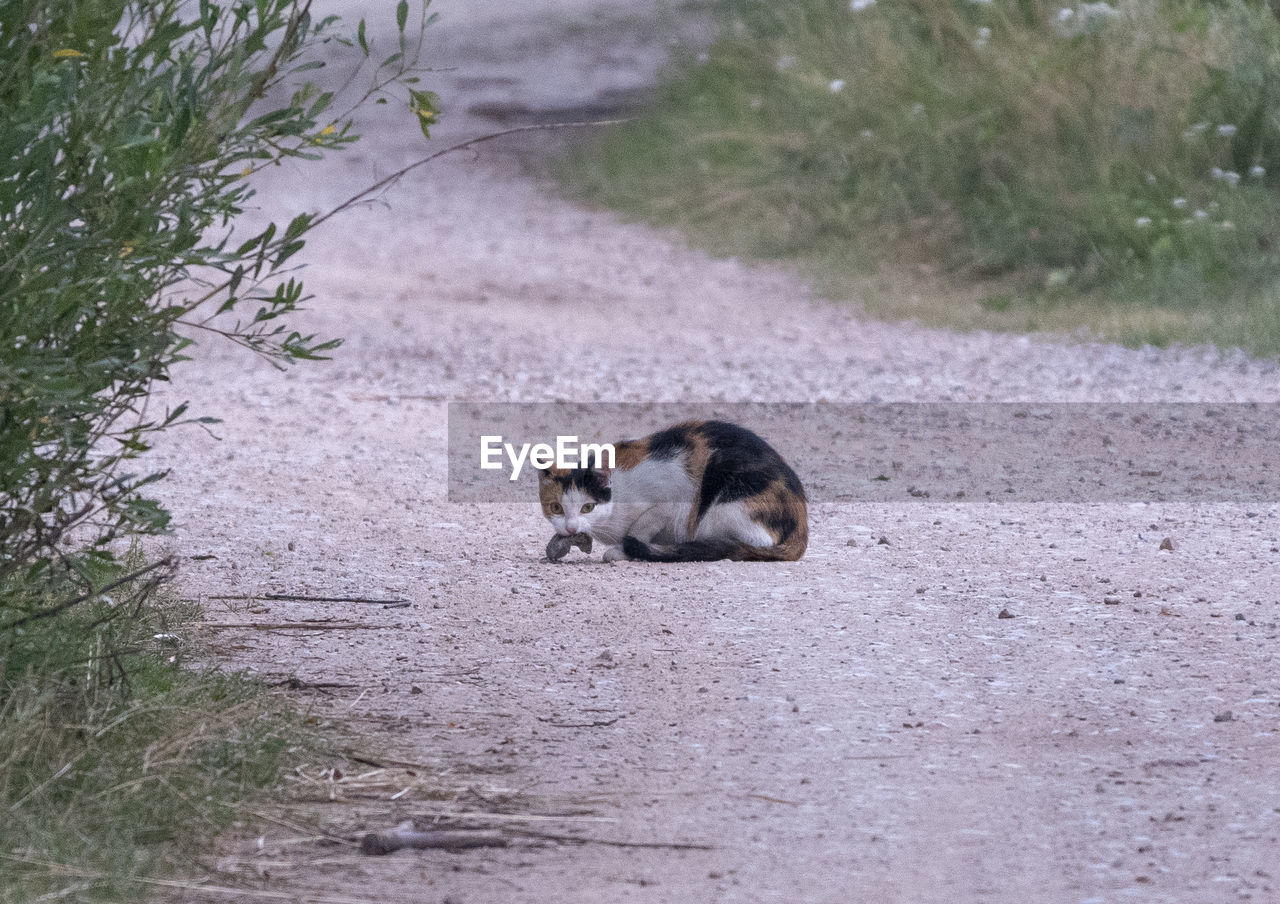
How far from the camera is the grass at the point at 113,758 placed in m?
2.77

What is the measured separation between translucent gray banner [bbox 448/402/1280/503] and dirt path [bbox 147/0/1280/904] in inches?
10.0

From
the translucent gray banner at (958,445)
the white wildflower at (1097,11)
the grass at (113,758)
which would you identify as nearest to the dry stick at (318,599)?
the grass at (113,758)

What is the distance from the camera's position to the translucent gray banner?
272 inches

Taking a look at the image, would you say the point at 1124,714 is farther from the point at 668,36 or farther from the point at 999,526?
the point at 668,36

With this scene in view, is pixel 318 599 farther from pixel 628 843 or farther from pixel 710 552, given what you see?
pixel 628 843

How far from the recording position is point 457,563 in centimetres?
553

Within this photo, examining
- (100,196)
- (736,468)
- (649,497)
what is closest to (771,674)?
(736,468)

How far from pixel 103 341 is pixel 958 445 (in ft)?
17.4

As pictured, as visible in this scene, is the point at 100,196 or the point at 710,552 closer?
the point at 100,196

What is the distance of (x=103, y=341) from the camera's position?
3.35 metres

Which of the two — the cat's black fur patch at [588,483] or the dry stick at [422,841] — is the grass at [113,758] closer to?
the dry stick at [422,841]

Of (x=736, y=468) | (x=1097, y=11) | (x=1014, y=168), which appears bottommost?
(x=736, y=468)

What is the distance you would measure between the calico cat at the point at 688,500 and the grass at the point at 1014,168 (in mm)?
5188

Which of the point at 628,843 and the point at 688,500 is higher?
the point at 688,500
